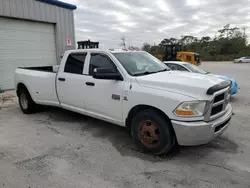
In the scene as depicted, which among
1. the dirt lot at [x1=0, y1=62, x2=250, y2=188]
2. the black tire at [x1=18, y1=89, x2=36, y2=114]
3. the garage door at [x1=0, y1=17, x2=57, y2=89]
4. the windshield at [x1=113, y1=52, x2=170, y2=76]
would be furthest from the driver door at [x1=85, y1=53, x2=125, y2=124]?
the garage door at [x1=0, y1=17, x2=57, y2=89]

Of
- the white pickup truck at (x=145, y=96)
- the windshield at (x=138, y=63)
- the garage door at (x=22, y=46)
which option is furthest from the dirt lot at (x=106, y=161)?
the garage door at (x=22, y=46)

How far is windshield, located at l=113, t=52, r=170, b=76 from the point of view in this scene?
3.81 meters

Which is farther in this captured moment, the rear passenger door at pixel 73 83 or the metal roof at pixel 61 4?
the metal roof at pixel 61 4

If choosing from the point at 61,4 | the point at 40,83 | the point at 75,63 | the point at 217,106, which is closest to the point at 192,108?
the point at 217,106

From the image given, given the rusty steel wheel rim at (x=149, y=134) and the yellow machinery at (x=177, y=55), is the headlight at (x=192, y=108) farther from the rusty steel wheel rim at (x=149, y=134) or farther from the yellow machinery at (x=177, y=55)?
the yellow machinery at (x=177, y=55)

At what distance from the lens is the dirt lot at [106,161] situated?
2762 millimetres

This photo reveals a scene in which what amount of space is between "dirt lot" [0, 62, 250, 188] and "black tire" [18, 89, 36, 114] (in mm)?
1094

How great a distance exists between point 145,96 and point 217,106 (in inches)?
44.2

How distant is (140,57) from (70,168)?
258cm

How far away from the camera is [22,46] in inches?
402

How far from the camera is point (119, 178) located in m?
2.83

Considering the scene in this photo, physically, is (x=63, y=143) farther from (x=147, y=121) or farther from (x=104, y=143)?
(x=147, y=121)

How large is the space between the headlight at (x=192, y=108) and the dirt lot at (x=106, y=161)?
825mm

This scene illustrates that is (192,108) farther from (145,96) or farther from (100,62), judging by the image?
(100,62)
